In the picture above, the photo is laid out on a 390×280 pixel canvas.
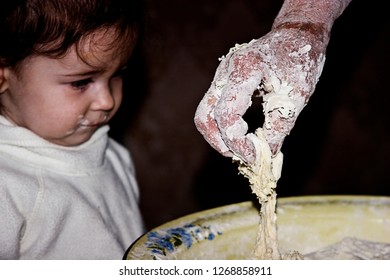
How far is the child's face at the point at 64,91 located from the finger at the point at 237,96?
313mm

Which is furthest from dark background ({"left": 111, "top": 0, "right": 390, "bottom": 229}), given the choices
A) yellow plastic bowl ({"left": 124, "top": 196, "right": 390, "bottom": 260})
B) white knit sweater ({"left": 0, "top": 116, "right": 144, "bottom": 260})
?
yellow plastic bowl ({"left": 124, "top": 196, "right": 390, "bottom": 260})

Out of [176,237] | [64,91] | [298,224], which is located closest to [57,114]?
[64,91]

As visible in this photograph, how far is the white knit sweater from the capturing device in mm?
984

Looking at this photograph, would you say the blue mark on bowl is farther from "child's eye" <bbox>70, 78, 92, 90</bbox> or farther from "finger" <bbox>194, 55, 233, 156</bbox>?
"child's eye" <bbox>70, 78, 92, 90</bbox>

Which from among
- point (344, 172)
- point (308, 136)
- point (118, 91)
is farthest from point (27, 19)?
point (344, 172)

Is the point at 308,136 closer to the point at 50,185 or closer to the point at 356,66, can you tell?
the point at 356,66

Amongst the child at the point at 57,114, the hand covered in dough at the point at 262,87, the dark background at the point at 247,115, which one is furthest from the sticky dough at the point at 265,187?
the dark background at the point at 247,115

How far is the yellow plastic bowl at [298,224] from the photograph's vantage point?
0.91 metres

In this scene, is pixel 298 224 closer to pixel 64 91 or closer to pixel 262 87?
pixel 262 87

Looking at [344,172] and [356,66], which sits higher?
[356,66]

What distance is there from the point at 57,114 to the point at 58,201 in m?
0.14

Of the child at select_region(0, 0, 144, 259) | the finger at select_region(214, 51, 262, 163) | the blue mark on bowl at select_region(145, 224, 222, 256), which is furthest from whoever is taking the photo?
the child at select_region(0, 0, 144, 259)
